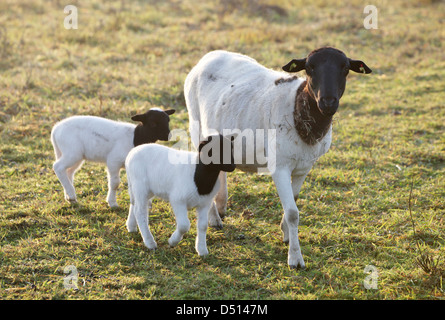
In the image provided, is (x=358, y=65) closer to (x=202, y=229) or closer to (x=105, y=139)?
(x=202, y=229)

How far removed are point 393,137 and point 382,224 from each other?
3.35 metres

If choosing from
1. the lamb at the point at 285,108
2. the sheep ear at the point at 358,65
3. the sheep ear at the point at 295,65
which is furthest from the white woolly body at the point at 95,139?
the sheep ear at the point at 358,65

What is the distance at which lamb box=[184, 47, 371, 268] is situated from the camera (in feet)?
16.4

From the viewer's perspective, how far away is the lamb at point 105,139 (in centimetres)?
633

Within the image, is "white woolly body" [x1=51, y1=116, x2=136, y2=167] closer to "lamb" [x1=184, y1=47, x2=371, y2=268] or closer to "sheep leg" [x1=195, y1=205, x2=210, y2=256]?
"lamb" [x1=184, y1=47, x2=371, y2=268]

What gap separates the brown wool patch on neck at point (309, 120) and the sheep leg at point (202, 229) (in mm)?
1210

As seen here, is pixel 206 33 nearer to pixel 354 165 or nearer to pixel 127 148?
pixel 354 165

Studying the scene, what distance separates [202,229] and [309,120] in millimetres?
1509

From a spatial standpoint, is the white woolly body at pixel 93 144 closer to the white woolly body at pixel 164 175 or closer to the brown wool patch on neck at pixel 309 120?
the white woolly body at pixel 164 175

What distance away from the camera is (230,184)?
24.4ft

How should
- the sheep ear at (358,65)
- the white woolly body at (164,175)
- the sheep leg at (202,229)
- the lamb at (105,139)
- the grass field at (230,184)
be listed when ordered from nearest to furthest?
the grass field at (230,184), the white woolly body at (164,175), the sheep ear at (358,65), the sheep leg at (202,229), the lamb at (105,139)

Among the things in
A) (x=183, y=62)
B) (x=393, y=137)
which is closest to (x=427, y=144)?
(x=393, y=137)

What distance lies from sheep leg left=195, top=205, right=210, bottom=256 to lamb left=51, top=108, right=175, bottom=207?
1424 mm
